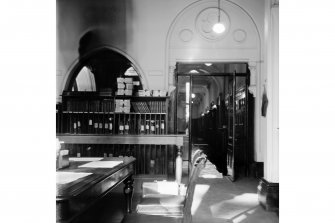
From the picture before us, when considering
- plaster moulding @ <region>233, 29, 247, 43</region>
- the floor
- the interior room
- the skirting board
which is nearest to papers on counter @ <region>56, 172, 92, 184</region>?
the floor

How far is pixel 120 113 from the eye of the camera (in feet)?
22.9

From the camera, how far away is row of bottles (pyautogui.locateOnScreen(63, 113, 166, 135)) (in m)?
7.03

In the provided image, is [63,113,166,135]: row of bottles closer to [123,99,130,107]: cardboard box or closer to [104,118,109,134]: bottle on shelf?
[104,118,109,134]: bottle on shelf

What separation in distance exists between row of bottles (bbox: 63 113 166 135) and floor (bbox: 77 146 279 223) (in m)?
1.07

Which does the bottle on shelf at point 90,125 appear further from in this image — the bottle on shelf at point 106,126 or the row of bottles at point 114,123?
the bottle on shelf at point 106,126

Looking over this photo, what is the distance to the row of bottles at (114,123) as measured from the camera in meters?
7.03

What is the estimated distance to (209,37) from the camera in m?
7.60

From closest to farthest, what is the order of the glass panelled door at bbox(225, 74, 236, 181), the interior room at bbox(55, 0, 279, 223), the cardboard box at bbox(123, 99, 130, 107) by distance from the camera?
1. the interior room at bbox(55, 0, 279, 223)
2. the cardboard box at bbox(123, 99, 130, 107)
3. the glass panelled door at bbox(225, 74, 236, 181)

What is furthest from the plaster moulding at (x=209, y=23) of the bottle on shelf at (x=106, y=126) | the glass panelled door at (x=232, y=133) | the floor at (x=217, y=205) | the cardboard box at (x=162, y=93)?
the floor at (x=217, y=205)

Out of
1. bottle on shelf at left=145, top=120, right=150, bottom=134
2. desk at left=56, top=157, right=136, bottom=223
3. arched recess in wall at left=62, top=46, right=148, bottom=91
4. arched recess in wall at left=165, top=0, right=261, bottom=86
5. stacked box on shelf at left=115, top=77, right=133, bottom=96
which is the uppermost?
arched recess in wall at left=165, top=0, right=261, bottom=86

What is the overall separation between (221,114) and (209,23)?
5697 mm
